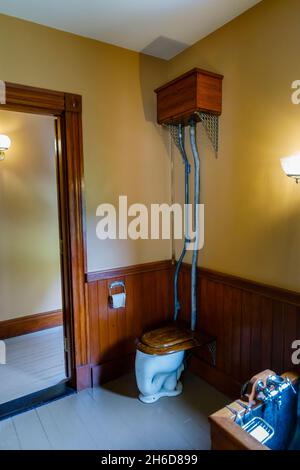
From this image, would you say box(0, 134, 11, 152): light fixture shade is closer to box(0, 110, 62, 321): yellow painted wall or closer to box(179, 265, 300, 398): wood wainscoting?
→ box(0, 110, 62, 321): yellow painted wall

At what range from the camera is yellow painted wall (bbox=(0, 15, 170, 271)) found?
199cm

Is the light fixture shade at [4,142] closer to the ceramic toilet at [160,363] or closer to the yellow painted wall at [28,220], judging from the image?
the yellow painted wall at [28,220]

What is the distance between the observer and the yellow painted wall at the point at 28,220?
3.12 metres

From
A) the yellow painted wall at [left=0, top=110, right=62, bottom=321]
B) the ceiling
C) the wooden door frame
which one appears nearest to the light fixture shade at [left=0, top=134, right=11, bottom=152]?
the yellow painted wall at [left=0, top=110, right=62, bottom=321]

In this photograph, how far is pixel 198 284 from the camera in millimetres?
2436

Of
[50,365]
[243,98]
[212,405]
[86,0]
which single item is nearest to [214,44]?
[243,98]

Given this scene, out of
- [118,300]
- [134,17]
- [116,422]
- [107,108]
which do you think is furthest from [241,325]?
[134,17]

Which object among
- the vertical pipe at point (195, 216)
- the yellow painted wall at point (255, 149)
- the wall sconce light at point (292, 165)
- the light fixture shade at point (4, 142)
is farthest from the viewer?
the light fixture shade at point (4, 142)

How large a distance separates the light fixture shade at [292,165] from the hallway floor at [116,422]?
159 cm

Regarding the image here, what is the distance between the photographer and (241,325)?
2086 mm

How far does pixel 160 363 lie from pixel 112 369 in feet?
1.71

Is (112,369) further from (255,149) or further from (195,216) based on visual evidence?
(255,149)

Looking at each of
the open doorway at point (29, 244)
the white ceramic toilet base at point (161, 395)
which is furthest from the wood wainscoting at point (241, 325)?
the open doorway at point (29, 244)

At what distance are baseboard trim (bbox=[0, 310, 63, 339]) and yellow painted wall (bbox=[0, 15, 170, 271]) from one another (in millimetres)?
1427
